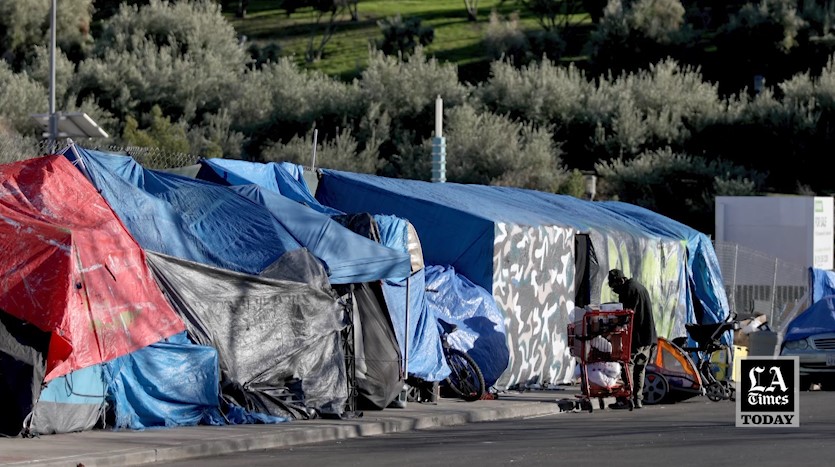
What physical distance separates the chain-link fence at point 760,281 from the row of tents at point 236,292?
33.5 feet

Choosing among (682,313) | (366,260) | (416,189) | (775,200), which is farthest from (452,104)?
(366,260)

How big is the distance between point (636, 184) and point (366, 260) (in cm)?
3062

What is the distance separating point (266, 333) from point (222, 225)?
4.71 ft

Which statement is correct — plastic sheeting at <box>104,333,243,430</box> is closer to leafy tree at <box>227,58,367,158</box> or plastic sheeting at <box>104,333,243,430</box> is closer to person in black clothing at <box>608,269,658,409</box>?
person in black clothing at <box>608,269,658,409</box>

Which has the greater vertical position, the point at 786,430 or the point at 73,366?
the point at 73,366

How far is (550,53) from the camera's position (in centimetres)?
7362

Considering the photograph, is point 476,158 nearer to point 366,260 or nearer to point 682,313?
point 682,313

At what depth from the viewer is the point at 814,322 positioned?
2395 cm

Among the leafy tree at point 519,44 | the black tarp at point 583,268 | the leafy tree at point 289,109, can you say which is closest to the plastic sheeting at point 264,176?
the black tarp at point 583,268

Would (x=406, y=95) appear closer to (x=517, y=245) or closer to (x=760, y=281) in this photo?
(x=760, y=281)

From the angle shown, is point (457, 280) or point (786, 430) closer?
point (786, 430)

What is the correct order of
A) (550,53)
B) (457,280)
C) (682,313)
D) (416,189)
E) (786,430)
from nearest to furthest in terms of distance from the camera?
(786,430) → (457,280) → (416,189) → (682,313) → (550,53)

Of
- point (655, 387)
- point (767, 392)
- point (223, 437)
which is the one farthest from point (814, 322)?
point (223, 437)

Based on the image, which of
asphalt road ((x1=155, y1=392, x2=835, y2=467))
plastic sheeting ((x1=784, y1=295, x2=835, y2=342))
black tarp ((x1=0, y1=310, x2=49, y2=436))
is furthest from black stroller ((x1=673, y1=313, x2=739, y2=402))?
black tarp ((x1=0, y1=310, x2=49, y2=436))
